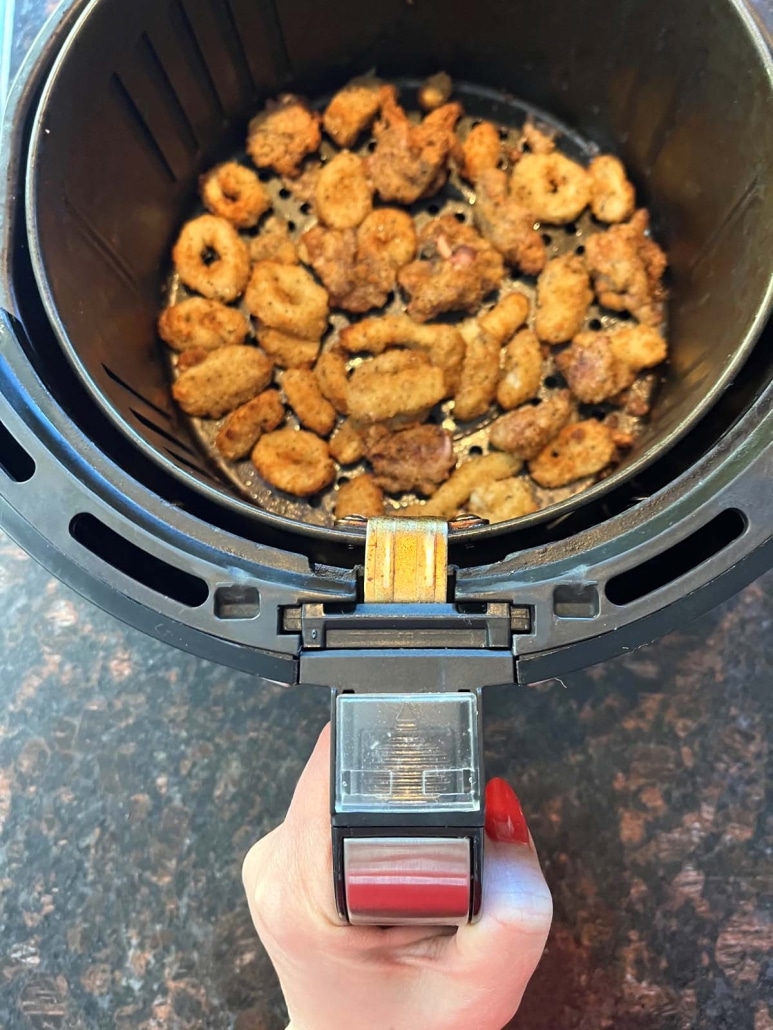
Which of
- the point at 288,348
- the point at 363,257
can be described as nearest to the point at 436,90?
the point at 363,257

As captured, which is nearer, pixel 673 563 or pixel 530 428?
pixel 673 563

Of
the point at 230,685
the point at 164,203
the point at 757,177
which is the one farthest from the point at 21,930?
the point at 757,177

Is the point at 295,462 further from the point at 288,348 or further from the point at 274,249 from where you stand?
the point at 274,249

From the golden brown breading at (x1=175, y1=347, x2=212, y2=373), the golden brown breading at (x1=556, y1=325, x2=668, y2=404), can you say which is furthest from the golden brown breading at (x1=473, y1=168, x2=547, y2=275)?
the golden brown breading at (x1=175, y1=347, x2=212, y2=373)

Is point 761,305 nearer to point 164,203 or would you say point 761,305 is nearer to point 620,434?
point 620,434

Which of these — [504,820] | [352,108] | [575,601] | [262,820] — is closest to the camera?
[575,601]

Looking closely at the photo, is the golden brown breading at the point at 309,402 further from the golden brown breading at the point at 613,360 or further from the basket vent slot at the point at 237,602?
the basket vent slot at the point at 237,602

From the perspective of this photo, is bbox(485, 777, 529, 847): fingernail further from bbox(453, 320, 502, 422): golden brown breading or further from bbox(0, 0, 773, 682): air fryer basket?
bbox(453, 320, 502, 422): golden brown breading
